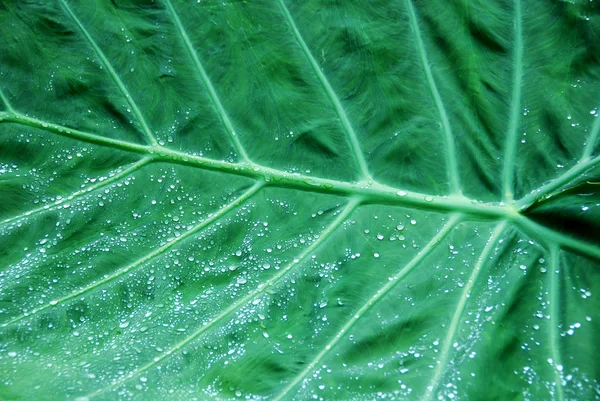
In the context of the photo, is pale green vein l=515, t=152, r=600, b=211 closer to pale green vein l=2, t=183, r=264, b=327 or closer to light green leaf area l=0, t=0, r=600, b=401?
light green leaf area l=0, t=0, r=600, b=401

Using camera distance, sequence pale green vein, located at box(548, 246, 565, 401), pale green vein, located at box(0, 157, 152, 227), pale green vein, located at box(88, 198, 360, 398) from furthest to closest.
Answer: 1. pale green vein, located at box(0, 157, 152, 227)
2. pale green vein, located at box(88, 198, 360, 398)
3. pale green vein, located at box(548, 246, 565, 401)

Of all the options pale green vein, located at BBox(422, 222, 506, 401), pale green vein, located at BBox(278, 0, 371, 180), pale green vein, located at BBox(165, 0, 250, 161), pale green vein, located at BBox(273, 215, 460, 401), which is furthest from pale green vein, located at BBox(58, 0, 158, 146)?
pale green vein, located at BBox(422, 222, 506, 401)

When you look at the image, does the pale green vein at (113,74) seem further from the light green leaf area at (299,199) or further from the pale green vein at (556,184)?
Answer: the pale green vein at (556,184)

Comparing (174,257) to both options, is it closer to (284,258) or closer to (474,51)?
(284,258)

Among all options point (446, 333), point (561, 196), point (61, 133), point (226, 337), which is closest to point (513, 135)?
point (561, 196)

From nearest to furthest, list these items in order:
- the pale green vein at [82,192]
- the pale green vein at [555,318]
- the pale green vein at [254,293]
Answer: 1. the pale green vein at [555,318]
2. the pale green vein at [254,293]
3. the pale green vein at [82,192]

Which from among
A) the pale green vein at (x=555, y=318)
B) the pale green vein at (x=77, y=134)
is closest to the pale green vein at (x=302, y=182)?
the pale green vein at (x=77, y=134)

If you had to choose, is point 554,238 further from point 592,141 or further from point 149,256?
point 149,256

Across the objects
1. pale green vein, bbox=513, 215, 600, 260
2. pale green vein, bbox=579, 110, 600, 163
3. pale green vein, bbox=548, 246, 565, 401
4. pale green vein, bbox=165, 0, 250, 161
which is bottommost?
pale green vein, bbox=548, 246, 565, 401
